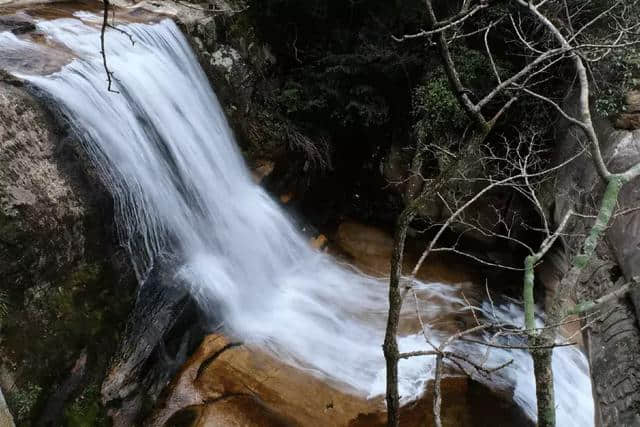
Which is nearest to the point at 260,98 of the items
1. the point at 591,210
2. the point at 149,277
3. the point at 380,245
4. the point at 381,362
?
the point at 380,245

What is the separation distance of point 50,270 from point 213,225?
2.54 meters

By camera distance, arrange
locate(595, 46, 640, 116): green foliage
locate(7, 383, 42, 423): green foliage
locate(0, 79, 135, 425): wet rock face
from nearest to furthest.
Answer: locate(7, 383, 42, 423): green foliage → locate(0, 79, 135, 425): wet rock face → locate(595, 46, 640, 116): green foliage

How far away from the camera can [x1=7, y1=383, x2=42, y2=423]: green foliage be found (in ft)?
13.3

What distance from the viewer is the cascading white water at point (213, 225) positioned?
5500 millimetres

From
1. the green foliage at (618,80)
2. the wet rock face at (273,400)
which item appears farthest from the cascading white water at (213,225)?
the green foliage at (618,80)

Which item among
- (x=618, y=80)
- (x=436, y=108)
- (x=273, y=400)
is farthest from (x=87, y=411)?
(x=618, y=80)

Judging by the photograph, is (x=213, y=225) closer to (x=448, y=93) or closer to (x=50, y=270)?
(x=50, y=270)

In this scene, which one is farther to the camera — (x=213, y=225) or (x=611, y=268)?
(x=213, y=225)

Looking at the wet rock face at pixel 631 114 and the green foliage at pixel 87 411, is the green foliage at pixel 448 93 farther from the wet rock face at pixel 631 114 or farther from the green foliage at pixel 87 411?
the green foliage at pixel 87 411

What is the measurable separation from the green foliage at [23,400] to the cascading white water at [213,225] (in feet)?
5.08

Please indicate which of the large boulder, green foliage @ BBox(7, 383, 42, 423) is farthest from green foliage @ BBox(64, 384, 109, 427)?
the large boulder

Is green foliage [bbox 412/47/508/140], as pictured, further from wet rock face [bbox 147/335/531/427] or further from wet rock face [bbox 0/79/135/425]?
wet rock face [bbox 0/79/135/425]

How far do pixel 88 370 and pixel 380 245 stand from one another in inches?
204

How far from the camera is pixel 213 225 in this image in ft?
22.3
